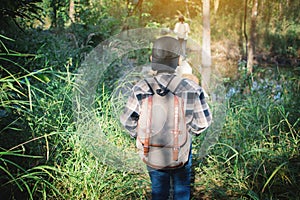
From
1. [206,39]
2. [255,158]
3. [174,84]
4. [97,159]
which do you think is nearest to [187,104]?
[174,84]

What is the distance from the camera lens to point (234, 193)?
89.2 inches

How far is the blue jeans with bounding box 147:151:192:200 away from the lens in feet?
5.73

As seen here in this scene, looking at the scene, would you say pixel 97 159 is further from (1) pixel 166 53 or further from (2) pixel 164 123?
(1) pixel 166 53

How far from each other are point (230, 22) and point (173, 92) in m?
11.9

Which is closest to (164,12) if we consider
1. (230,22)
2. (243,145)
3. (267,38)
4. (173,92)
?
(230,22)

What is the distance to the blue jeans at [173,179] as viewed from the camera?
5.73 feet

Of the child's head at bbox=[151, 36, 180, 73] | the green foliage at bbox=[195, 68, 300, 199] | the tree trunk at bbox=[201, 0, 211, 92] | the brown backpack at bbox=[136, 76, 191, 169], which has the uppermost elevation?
the tree trunk at bbox=[201, 0, 211, 92]

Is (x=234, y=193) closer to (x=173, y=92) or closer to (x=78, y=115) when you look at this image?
(x=173, y=92)

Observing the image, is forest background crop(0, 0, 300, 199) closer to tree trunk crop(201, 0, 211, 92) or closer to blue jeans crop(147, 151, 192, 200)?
blue jeans crop(147, 151, 192, 200)

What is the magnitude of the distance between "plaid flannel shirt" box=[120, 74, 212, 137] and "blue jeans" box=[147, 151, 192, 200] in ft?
0.66

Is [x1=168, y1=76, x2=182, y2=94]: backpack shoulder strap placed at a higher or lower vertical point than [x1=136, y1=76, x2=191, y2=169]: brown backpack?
higher

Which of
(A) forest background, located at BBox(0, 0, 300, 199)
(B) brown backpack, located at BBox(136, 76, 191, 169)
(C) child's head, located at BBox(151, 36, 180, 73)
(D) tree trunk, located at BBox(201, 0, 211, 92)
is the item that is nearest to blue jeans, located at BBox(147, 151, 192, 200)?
(B) brown backpack, located at BBox(136, 76, 191, 169)

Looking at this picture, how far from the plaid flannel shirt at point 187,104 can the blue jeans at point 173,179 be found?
201mm

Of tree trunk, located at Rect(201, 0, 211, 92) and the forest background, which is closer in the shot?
the forest background
